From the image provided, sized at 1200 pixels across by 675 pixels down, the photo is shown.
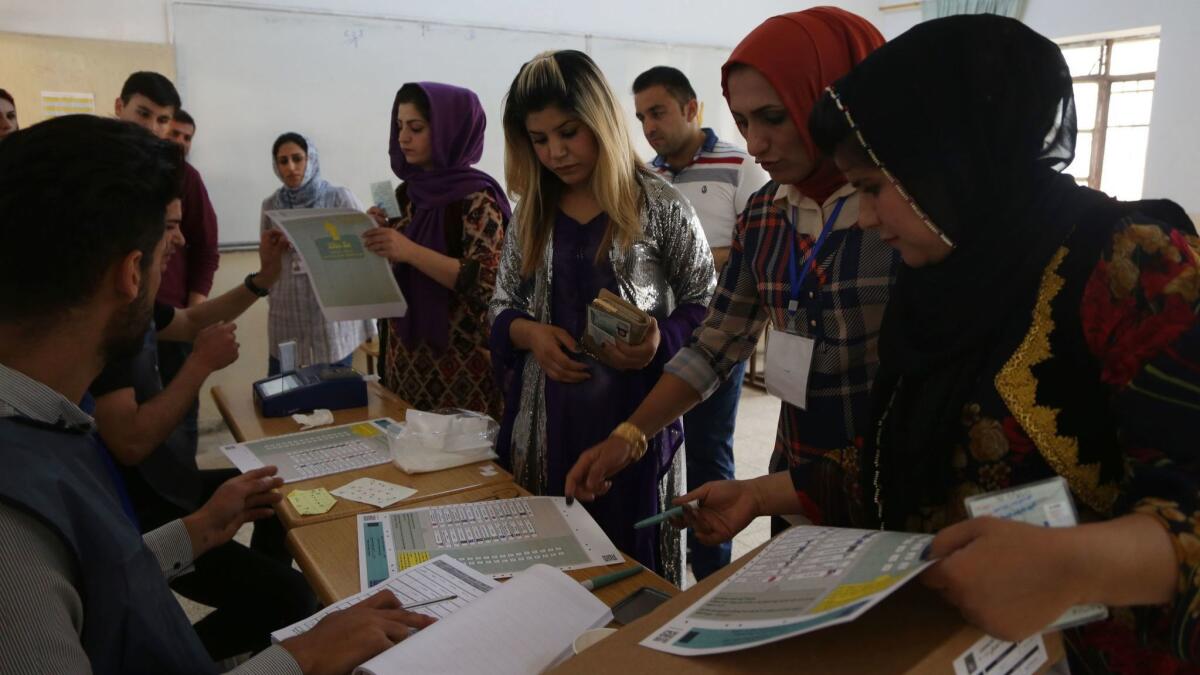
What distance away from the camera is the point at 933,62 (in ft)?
2.63

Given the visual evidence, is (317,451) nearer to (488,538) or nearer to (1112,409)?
(488,538)

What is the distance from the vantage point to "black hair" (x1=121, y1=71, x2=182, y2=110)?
3.02m

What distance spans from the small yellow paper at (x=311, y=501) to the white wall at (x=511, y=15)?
3.43 metres

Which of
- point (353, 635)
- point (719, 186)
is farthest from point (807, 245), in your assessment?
point (719, 186)

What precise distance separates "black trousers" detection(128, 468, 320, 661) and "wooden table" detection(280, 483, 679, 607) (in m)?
0.41

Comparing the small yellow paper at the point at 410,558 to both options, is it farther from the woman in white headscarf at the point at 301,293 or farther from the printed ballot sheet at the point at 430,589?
the woman in white headscarf at the point at 301,293

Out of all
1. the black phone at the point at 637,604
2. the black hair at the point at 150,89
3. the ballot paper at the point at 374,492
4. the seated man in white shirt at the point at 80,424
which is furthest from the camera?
the black hair at the point at 150,89

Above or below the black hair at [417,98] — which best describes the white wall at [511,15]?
above

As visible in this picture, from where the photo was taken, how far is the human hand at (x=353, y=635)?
94 cm

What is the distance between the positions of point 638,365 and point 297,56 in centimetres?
352

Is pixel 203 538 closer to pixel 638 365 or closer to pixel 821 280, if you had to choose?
pixel 638 365

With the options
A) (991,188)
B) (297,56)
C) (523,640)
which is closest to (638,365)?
(523,640)

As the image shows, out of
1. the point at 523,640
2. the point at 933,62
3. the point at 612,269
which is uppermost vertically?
the point at 933,62


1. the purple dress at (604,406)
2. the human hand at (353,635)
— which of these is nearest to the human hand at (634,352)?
the purple dress at (604,406)
